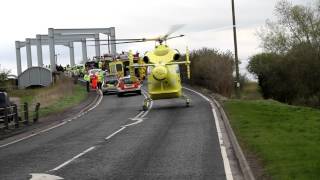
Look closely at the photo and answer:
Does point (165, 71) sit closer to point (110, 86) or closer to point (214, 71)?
point (110, 86)

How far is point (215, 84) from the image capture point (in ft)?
178

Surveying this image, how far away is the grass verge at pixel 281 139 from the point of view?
12.0m

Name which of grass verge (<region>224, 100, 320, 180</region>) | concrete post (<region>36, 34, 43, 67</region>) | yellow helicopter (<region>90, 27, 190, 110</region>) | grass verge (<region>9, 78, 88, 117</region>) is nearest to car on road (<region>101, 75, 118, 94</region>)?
grass verge (<region>9, 78, 88, 117</region>)

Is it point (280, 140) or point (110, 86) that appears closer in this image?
point (280, 140)

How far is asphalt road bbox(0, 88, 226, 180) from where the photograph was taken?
44.6 ft

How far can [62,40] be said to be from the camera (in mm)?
120375

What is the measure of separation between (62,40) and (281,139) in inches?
4170

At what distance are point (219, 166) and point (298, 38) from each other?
5387 centimetres

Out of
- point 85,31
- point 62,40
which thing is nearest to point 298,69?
point 85,31

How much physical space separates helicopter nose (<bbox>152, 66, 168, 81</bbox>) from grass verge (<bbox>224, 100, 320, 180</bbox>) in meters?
4.42

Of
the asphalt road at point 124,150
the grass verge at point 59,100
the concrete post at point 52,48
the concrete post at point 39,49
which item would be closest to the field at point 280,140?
the asphalt road at point 124,150

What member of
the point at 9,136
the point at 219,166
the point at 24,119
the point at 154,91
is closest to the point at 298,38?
the point at 154,91

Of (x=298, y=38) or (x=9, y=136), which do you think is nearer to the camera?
(x=9, y=136)

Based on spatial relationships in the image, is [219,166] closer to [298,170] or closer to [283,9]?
[298,170]
